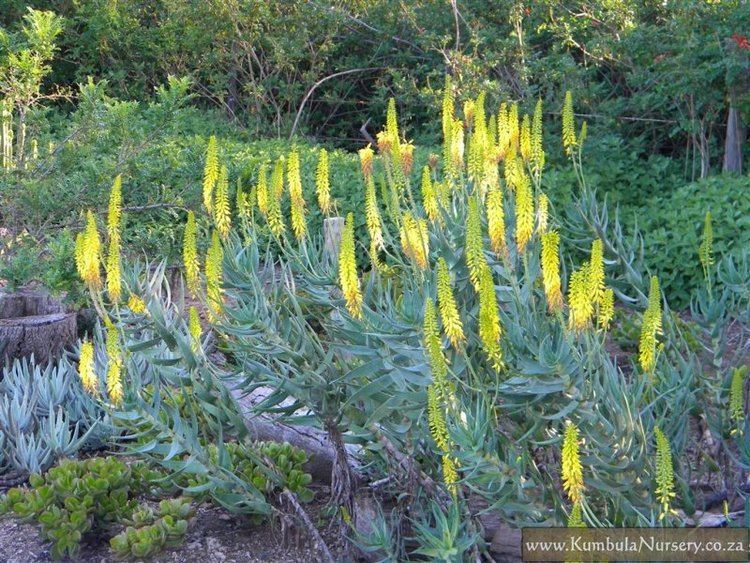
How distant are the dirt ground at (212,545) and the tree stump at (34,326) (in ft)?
4.57

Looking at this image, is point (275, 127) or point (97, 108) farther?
point (275, 127)

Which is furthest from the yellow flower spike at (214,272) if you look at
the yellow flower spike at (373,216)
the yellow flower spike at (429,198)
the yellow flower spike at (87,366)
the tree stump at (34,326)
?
the tree stump at (34,326)

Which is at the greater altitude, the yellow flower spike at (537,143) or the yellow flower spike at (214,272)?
the yellow flower spike at (537,143)

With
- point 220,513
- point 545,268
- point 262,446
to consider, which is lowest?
point 220,513

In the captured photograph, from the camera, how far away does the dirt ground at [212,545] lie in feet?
11.4

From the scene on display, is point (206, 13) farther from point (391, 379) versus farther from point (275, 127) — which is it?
point (391, 379)

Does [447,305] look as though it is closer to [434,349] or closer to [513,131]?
[434,349]

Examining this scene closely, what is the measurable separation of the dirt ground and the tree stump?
1394 millimetres

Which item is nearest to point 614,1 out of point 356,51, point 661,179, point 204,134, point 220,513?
point 661,179

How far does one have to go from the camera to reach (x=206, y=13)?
9.77 meters

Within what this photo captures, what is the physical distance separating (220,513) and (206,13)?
701 centimetres

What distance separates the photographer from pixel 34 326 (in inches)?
199

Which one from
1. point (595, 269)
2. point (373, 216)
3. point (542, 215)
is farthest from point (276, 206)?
point (595, 269)

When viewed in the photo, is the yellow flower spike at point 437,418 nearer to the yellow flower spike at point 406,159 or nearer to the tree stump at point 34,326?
the yellow flower spike at point 406,159
